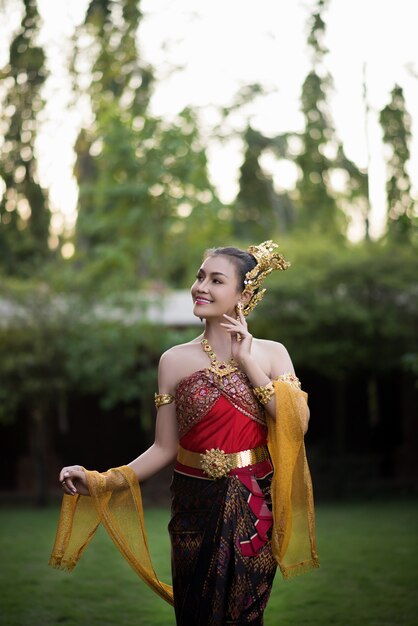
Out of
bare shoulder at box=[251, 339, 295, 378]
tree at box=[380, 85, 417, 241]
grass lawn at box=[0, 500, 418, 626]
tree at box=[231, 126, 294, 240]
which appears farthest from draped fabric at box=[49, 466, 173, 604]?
tree at box=[231, 126, 294, 240]

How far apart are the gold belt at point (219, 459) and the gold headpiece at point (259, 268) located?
0.53 m

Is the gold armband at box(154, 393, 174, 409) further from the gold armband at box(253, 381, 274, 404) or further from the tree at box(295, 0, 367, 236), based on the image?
the tree at box(295, 0, 367, 236)

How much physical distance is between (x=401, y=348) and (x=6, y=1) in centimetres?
702

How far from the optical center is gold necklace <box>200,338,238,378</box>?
3.74 metres

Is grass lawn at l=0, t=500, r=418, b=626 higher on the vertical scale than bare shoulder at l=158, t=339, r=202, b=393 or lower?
lower

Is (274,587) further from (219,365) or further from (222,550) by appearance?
(219,365)

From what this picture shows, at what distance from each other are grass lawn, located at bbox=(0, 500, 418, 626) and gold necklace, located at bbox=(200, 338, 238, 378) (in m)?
2.71

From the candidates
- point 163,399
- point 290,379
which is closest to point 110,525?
point 163,399

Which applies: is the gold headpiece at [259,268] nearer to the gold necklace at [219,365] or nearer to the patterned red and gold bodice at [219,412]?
the gold necklace at [219,365]

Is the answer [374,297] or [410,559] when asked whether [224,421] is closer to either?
Answer: [410,559]

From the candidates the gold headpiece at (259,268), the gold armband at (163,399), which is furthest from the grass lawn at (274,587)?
the gold headpiece at (259,268)

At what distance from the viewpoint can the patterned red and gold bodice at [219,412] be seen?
3699mm

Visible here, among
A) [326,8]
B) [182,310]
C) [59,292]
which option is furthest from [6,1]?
[182,310]

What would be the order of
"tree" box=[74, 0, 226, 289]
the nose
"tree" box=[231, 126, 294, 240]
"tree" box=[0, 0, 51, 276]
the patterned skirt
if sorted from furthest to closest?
1. "tree" box=[231, 126, 294, 240]
2. "tree" box=[74, 0, 226, 289]
3. "tree" box=[0, 0, 51, 276]
4. the nose
5. the patterned skirt
